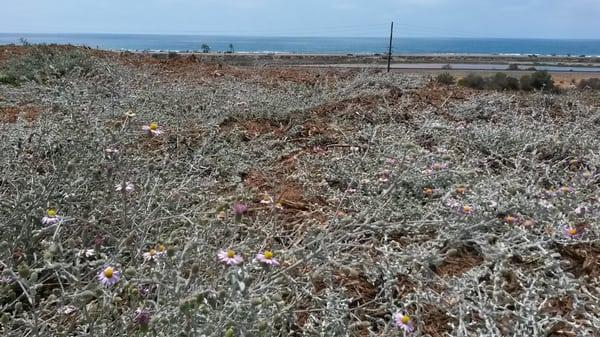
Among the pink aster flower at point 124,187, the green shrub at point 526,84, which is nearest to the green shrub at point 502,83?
the green shrub at point 526,84

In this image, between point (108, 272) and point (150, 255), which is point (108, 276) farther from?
point (150, 255)

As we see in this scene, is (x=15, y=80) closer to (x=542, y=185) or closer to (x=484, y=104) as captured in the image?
(x=484, y=104)

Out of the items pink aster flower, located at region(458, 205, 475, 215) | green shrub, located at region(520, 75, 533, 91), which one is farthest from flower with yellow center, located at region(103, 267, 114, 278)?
green shrub, located at region(520, 75, 533, 91)

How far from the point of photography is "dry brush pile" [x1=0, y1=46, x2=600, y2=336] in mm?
1629

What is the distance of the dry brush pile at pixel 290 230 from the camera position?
163 centimetres

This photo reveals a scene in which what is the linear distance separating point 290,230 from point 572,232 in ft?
4.22

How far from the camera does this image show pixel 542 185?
3.31 metres

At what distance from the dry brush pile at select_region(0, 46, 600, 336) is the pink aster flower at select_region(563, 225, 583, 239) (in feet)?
0.04

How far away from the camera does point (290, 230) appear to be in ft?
8.58

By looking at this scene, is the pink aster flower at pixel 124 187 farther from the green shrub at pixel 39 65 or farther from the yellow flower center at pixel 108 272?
the green shrub at pixel 39 65

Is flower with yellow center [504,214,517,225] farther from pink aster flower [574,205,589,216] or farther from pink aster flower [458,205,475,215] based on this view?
pink aster flower [574,205,589,216]

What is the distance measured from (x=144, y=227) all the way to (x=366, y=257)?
88cm

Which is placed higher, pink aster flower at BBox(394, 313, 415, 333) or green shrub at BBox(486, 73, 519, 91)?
green shrub at BBox(486, 73, 519, 91)

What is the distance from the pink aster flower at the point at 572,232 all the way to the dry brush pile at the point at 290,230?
0.04ft
